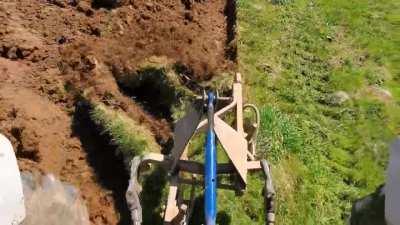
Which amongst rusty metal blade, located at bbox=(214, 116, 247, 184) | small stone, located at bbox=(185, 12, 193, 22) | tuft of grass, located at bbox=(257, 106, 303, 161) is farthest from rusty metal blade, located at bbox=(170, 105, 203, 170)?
small stone, located at bbox=(185, 12, 193, 22)

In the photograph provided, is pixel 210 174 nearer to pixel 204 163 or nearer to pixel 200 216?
pixel 204 163

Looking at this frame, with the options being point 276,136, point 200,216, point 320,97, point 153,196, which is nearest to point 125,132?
A: point 153,196

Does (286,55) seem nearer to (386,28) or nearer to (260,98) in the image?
(260,98)

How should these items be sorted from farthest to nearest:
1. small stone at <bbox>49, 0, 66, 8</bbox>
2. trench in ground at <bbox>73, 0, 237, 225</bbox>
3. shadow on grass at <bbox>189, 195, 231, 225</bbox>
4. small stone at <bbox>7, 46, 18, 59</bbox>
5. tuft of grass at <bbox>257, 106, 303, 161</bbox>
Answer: small stone at <bbox>49, 0, 66, 8</bbox> < small stone at <bbox>7, 46, 18, 59</bbox> < tuft of grass at <bbox>257, 106, 303, 161</bbox> < trench in ground at <bbox>73, 0, 237, 225</bbox> < shadow on grass at <bbox>189, 195, 231, 225</bbox>

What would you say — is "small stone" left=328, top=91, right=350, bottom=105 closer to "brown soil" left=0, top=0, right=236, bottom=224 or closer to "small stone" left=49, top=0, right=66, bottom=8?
"brown soil" left=0, top=0, right=236, bottom=224

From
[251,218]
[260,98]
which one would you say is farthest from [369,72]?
[251,218]
